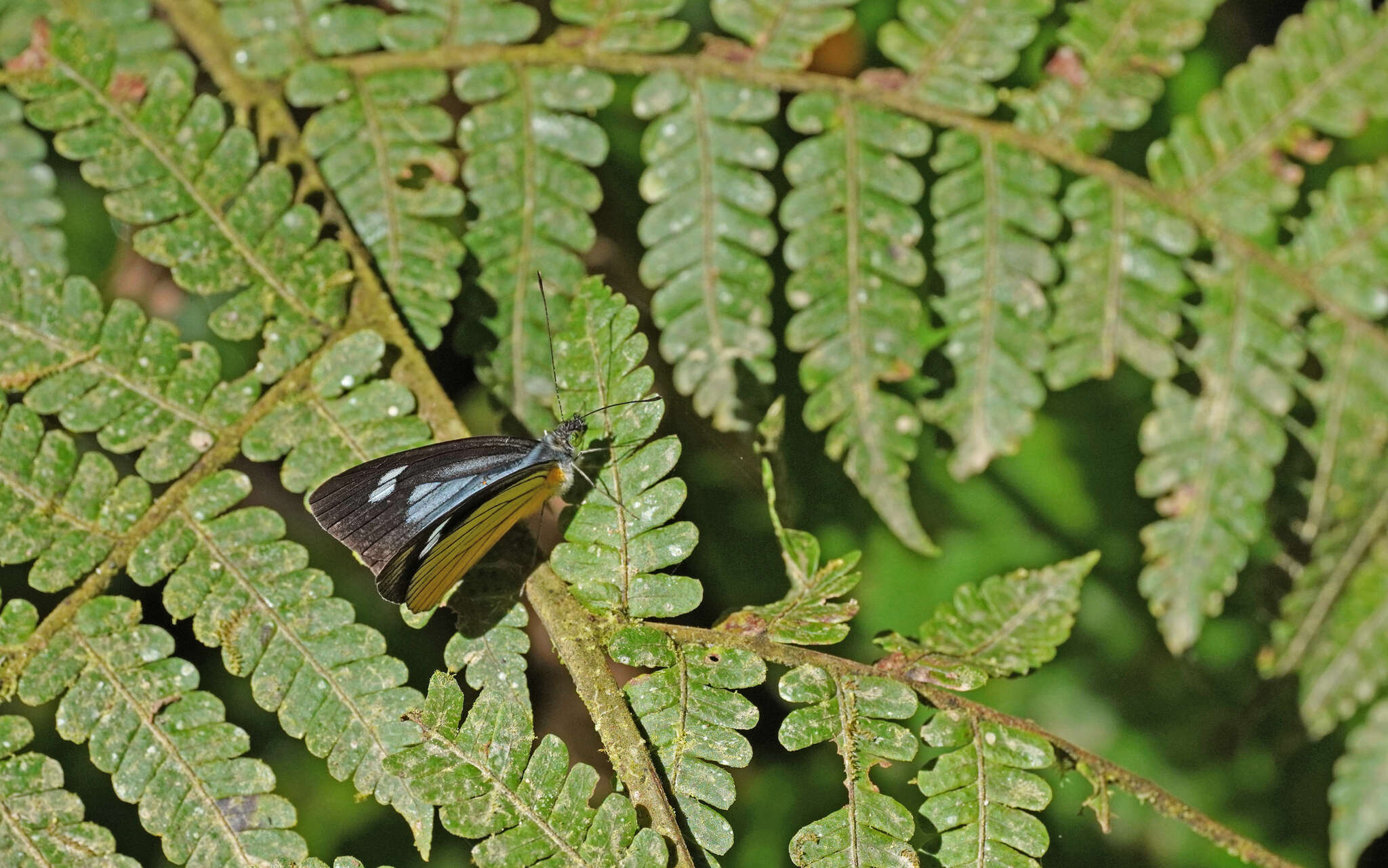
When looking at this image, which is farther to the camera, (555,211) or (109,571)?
(555,211)

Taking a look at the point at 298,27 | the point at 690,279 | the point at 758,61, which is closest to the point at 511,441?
the point at 690,279

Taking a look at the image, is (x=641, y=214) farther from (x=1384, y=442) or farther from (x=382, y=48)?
(x=1384, y=442)

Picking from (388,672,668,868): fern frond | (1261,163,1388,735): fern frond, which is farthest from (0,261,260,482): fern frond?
(1261,163,1388,735): fern frond

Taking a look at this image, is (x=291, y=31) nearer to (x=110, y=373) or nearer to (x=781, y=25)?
(x=110, y=373)

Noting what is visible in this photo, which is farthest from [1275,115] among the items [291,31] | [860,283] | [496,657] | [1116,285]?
[291,31]

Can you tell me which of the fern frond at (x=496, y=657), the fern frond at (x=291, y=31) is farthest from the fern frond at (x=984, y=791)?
the fern frond at (x=291, y=31)

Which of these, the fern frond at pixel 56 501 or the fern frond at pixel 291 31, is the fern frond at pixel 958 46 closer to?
the fern frond at pixel 291 31

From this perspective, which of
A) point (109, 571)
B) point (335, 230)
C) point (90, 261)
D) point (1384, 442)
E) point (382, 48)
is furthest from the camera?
point (90, 261)

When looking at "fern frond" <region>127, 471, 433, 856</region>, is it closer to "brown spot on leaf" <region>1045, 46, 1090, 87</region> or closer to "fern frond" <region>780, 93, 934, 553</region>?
"fern frond" <region>780, 93, 934, 553</region>
